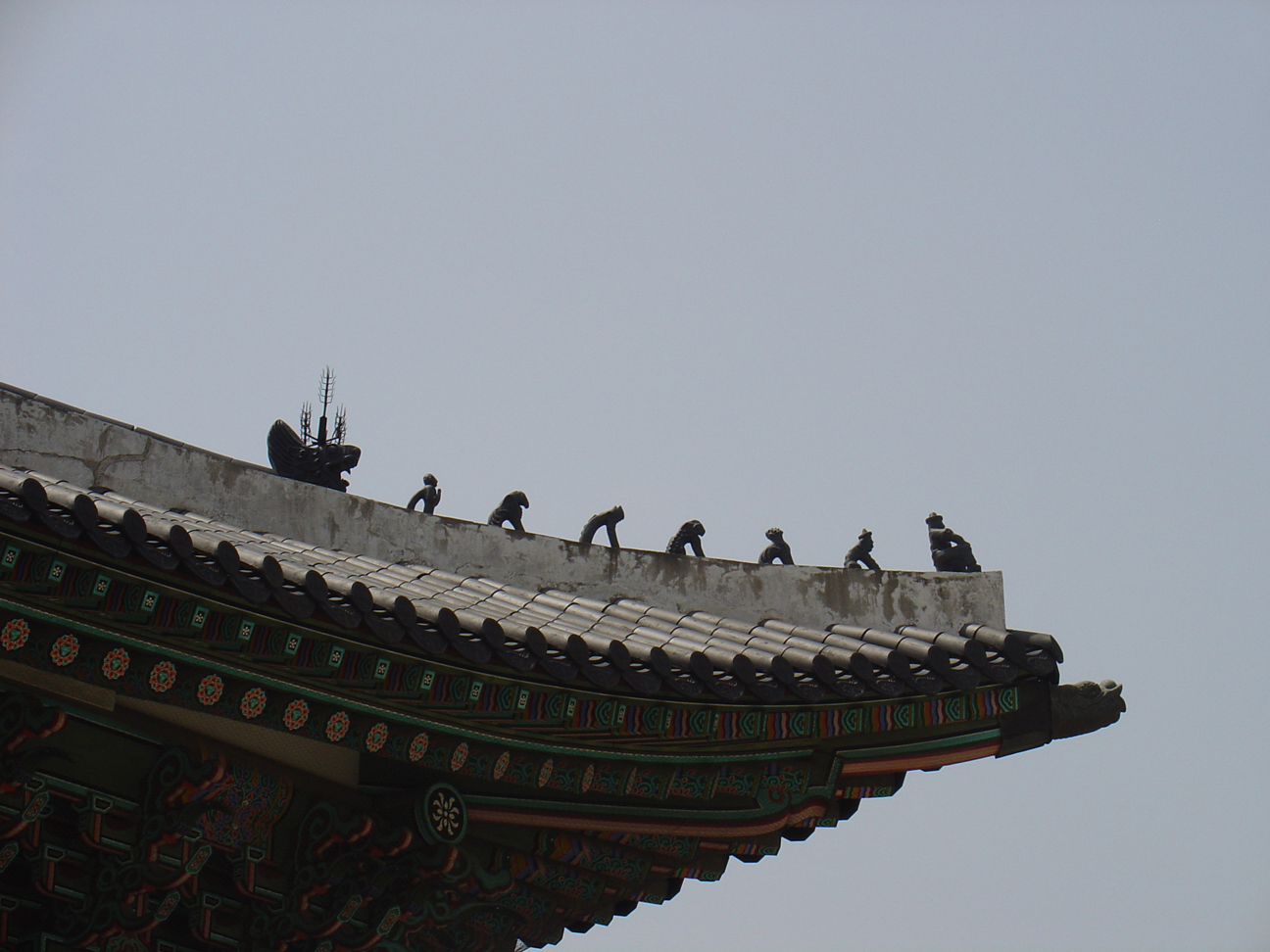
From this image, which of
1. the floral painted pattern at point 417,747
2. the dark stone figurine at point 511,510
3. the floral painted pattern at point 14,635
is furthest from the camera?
the dark stone figurine at point 511,510

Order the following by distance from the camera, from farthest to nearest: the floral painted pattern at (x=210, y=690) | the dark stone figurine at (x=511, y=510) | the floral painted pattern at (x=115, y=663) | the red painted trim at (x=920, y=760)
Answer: the dark stone figurine at (x=511, y=510)
the red painted trim at (x=920, y=760)
the floral painted pattern at (x=210, y=690)
the floral painted pattern at (x=115, y=663)

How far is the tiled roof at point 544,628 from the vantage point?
3766 mm

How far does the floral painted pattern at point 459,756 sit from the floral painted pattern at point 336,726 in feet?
1.42

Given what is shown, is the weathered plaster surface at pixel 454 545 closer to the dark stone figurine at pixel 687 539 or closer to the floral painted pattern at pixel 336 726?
the dark stone figurine at pixel 687 539

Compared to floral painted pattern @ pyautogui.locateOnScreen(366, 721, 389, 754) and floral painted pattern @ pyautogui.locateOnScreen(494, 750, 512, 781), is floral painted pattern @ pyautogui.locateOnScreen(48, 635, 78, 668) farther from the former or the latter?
floral painted pattern @ pyautogui.locateOnScreen(494, 750, 512, 781)

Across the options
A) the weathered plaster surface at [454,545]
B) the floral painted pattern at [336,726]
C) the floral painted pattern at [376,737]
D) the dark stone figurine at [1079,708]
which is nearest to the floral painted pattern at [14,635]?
the floral painted pattern at [336,726]

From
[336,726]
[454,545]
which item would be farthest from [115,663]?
[454,545]

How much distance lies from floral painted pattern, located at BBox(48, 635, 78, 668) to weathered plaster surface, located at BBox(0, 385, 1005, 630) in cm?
265

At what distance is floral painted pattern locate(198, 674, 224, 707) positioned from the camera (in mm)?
4090

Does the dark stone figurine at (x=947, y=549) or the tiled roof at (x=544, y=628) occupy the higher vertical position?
the dark stone figurine at (x=947, y=549)

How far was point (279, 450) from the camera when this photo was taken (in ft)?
22.8

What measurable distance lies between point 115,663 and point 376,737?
2.95 feet

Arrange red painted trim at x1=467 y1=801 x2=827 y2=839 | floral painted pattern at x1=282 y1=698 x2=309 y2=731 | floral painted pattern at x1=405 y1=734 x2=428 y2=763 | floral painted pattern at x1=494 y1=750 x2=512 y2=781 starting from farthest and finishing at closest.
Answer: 1. red painted trim at x1=467 y1=801 x2=827 y2=839
2. floral painted pattern at x1=494 y1=750 x2=512 y2=781
3. floral painted pattern at x1=405 y1=734 x2=428 y2=763
4. floral painted pattern at x1=282 y1=698 x2=309 y2=731

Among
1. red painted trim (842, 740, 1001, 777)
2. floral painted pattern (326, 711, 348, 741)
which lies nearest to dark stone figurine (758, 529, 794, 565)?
red painted trim (842, 740, 1001, 777)
